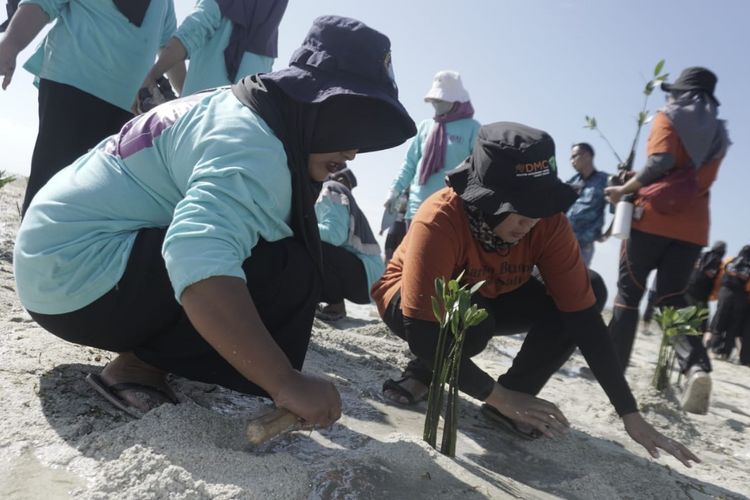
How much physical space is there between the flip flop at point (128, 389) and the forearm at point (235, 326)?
563 millimetres

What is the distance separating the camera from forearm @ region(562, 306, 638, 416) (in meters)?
2.25

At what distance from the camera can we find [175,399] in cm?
190

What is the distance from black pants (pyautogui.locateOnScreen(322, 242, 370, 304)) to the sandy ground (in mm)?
394

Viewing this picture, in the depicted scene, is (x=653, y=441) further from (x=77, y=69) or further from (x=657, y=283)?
(x=77, y=69)

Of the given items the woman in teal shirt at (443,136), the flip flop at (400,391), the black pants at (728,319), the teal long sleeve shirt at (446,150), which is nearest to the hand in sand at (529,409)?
the flip flop at (400,391)

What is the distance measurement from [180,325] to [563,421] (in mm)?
1210

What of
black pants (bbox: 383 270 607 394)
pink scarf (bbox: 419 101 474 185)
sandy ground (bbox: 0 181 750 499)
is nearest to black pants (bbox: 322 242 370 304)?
sandy ground (bbox: 0 181 750 499)

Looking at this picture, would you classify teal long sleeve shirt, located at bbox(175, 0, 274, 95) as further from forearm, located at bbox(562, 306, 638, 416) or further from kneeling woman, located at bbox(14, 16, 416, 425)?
forearm, located at bbox(562, 306, 638, 416)

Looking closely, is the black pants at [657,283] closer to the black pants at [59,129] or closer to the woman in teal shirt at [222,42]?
the woman in teal shirt at [222,42]

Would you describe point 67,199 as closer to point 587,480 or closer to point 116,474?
point 116,474

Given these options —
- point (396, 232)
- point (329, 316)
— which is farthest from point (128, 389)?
point (396, 232)

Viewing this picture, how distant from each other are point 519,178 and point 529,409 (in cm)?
77

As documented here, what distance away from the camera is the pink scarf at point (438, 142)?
4516 mm

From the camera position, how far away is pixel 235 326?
135 centimetres
